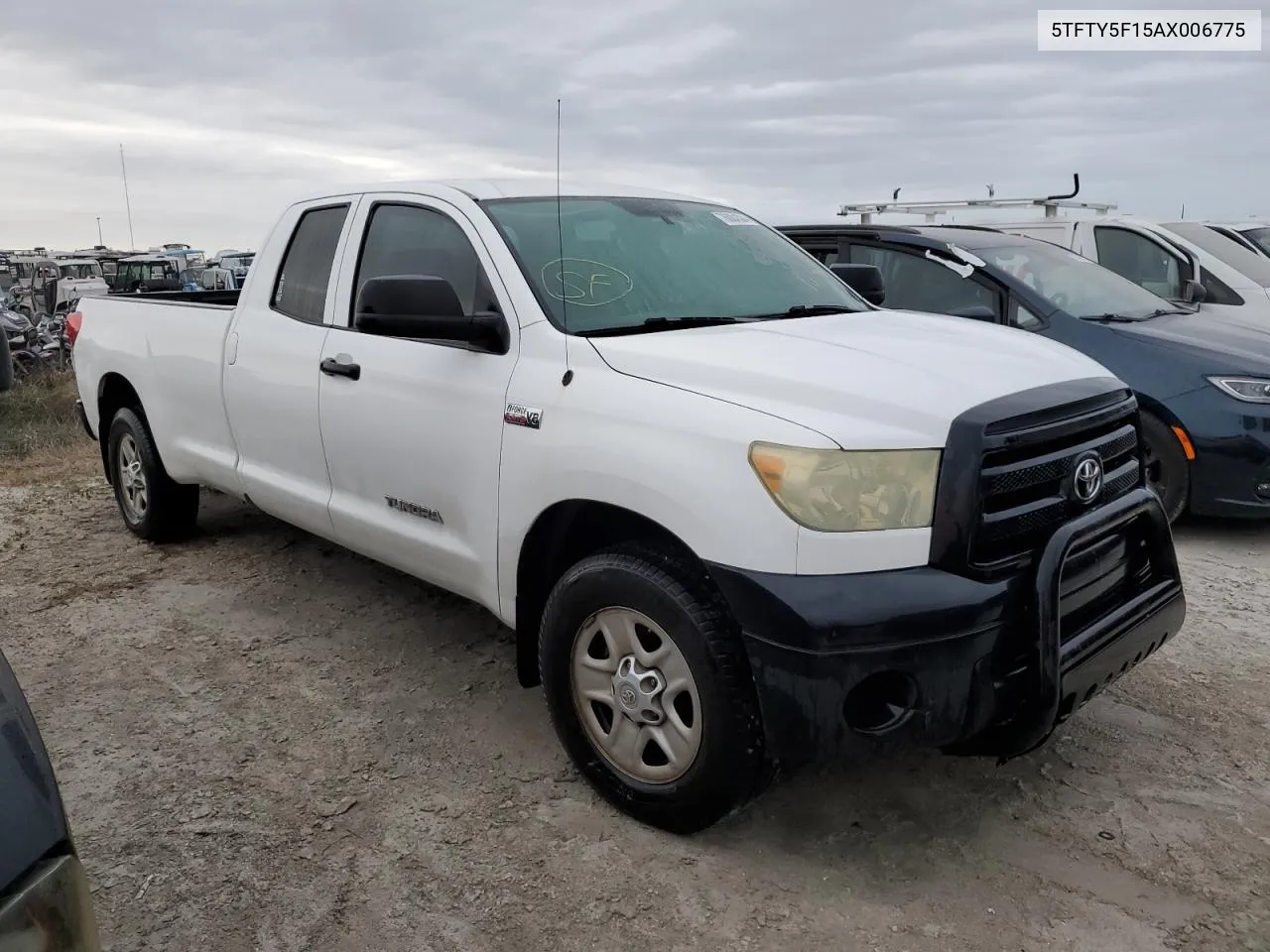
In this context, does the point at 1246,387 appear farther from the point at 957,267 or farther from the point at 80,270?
the point at 80,270

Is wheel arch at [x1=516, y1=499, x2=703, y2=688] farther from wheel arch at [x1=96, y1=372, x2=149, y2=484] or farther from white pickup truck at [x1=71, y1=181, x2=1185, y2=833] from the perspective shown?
wheel arch at [x1=96, y1=372, x2=149, y2=484]

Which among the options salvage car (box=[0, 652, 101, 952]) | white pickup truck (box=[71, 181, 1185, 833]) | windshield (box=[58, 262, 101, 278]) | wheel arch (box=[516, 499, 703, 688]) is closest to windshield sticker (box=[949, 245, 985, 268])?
white pickup truck (box=[71, 181, 1185, 833])

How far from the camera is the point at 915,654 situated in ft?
8.07

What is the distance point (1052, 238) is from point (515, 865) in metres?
7.67

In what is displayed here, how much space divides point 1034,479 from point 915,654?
0.59m

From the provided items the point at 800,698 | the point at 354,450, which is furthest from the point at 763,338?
the point at 354,450

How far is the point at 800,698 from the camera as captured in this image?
8.15ft

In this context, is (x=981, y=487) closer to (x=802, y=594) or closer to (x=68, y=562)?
(x=802, y=594)

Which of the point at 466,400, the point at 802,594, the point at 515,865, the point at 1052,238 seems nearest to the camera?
the point at 802,594

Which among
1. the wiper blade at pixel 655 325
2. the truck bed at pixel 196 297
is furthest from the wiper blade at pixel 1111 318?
the truck bed at pixel 196 297

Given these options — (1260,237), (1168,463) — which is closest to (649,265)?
(1168,463)

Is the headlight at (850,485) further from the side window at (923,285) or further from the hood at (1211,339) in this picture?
the side window at (923,285)

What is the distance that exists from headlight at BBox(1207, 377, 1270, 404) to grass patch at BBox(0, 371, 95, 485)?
20.8 feet

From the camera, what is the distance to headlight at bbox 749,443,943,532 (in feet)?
8.21
